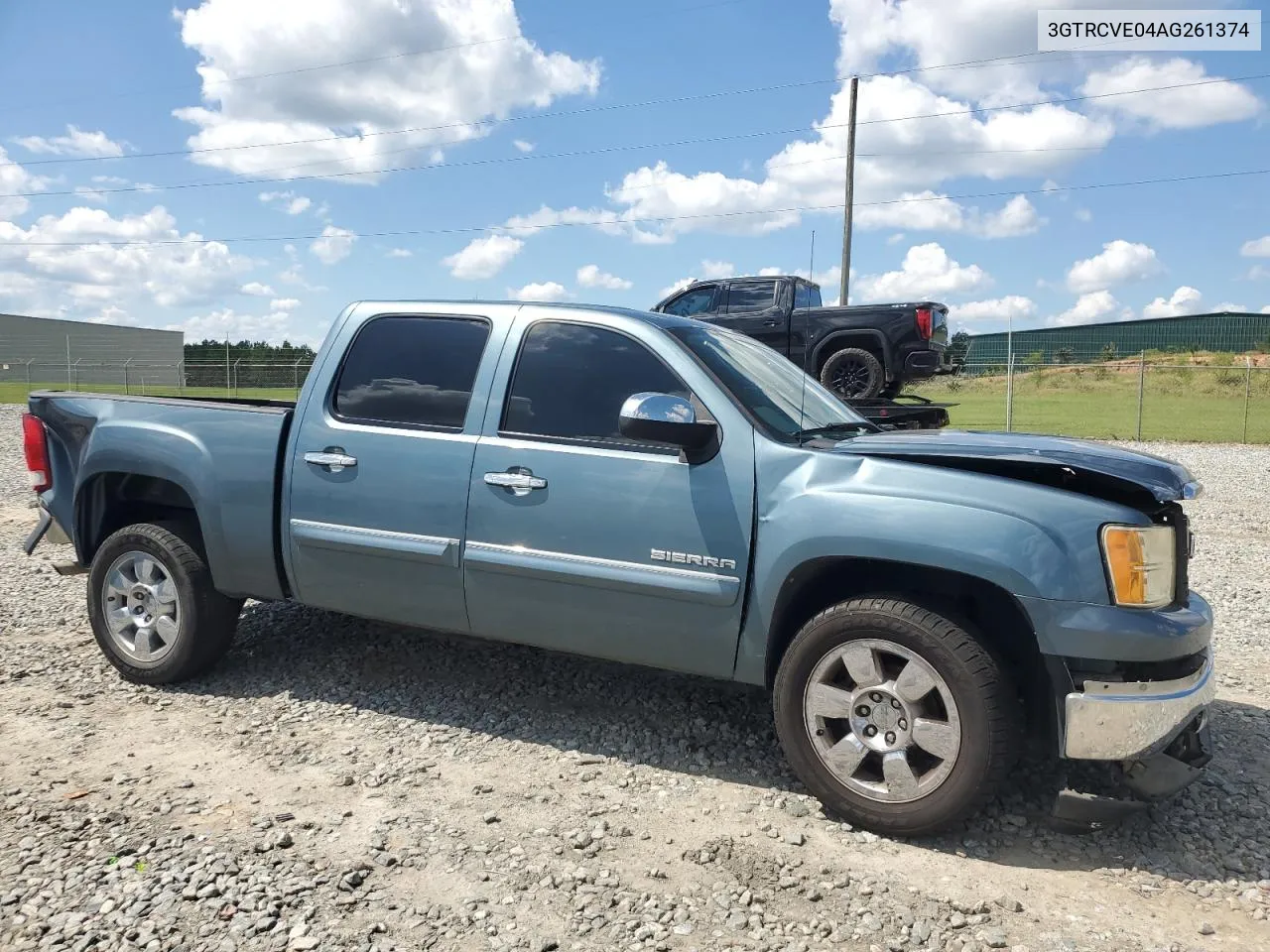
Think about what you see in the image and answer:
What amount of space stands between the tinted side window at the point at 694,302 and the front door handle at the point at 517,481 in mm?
9721

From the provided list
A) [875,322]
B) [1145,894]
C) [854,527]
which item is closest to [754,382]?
[854,527]

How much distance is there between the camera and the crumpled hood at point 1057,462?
3037mm

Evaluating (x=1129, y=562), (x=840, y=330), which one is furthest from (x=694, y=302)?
(x=1129, y=562)

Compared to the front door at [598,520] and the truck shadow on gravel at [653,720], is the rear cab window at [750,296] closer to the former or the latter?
the truck shadow on gravel at [653,720]

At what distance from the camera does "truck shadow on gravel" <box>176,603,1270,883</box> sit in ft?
10.5

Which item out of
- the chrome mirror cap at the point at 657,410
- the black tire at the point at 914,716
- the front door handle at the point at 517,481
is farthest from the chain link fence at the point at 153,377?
the black tire at the point at 914,716

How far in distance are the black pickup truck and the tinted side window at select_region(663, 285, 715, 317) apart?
16 mm

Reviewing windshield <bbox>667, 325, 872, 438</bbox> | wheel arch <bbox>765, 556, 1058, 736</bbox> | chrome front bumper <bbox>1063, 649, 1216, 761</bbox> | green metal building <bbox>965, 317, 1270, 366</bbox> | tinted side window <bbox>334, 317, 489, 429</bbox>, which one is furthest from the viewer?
green metal building <bbox>965, 317, 1270, 366</bbox>

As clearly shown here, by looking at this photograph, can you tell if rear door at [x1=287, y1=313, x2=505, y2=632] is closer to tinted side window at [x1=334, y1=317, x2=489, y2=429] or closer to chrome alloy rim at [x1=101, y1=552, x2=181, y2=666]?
tinted side window at [x1=334, y1=317, x2=489, y2=429]

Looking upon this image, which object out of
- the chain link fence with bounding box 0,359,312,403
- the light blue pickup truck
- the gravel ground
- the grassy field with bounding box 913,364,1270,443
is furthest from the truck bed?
the chain link fence with bounding box 0,359,312,403

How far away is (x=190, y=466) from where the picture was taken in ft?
14.5

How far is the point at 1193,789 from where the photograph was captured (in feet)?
11.9

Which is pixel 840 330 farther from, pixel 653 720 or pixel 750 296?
pixel 653 720

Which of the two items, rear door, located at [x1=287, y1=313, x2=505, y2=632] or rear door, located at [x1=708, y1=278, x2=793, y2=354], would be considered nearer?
rear door, located at [x1=287, y1=313, x2=505, y2=632]
